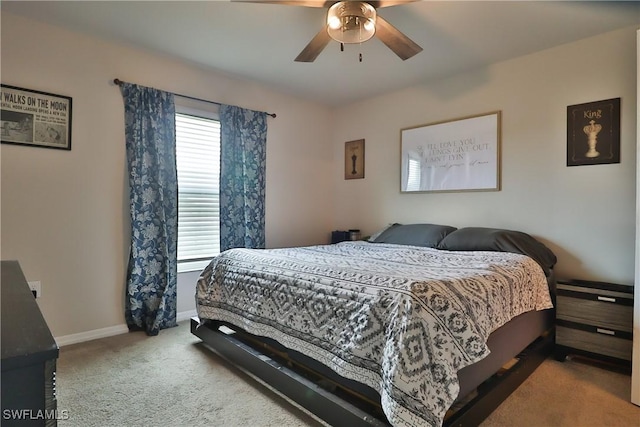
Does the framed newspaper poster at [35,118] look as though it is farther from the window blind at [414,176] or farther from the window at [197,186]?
the window blind at [414,176]

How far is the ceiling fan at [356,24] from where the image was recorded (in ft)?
6.43

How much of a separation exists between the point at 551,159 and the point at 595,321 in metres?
1.35

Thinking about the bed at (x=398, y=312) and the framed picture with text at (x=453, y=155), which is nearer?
the bed at (x=398, y=312)

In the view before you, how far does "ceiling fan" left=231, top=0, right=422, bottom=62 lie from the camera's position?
196 centimetres

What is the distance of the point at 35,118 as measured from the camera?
102 inches

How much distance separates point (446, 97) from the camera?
363cm

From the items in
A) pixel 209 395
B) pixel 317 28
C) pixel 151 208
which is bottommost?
pixel 209 395

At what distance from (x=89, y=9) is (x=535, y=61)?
3.62 meters

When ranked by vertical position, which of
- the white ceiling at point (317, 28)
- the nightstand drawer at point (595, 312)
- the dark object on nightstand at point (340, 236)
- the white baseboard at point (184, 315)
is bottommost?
the white baseboard at point (184, 315)

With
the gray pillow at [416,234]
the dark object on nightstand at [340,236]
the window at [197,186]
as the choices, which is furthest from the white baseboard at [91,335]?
the gray pillow at [416,234]

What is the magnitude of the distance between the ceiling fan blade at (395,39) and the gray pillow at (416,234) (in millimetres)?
1697

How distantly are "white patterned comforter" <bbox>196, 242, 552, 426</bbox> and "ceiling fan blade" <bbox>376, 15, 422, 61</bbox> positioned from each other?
1438mm

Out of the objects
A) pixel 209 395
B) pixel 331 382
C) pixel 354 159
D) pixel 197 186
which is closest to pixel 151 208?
Answer: pixel 197 186

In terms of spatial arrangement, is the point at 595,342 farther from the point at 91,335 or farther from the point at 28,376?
the point at 91,335
